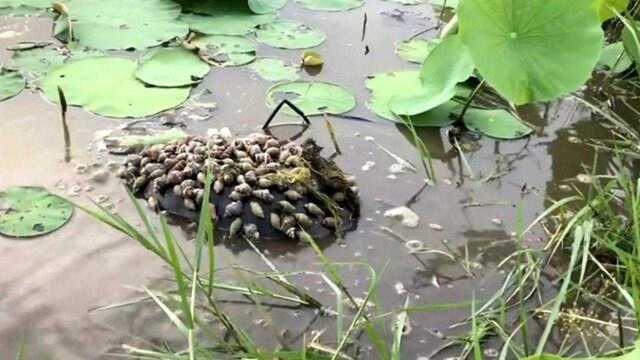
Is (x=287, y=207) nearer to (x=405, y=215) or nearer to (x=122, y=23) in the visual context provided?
(x=405, y=215)

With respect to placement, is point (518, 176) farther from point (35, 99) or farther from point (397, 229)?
point (35, 99)

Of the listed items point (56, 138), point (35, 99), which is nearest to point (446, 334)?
point (56, 138)

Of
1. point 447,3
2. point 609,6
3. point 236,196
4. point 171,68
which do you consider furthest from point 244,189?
point 447,3

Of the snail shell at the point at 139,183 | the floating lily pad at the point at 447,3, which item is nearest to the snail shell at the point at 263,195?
the snail shell at the point at 139,183

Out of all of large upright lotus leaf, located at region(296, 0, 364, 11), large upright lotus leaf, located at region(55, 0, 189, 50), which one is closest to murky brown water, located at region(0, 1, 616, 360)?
large upright lotus leaf, located at region(55, 0, 189, 50)

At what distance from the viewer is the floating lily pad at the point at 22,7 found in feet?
10.8

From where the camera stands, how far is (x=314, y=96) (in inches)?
114

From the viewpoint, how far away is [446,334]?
197 cm

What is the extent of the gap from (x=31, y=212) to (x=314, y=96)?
1.06 meters

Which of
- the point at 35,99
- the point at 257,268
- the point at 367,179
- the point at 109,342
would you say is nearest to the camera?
the point at 109,342

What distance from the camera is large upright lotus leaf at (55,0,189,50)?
3.13 m

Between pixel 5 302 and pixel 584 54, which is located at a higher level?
pixel 584 54

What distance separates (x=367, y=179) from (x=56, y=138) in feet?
3.11

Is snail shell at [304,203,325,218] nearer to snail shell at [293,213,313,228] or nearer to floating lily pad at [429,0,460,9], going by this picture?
snail shell at [293,213,313,228]
